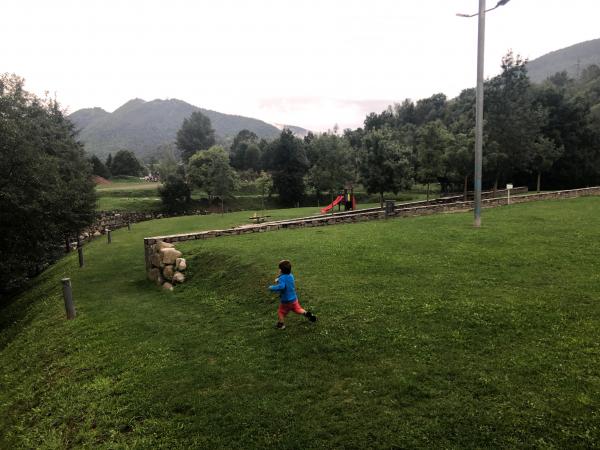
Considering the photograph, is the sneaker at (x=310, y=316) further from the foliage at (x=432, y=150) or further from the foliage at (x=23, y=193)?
the foliage at (x=432, y=150)

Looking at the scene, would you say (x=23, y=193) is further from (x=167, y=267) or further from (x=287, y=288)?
(x=287, y=288)

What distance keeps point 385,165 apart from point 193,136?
75.9 m

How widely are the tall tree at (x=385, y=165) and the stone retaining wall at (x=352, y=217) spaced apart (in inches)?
308

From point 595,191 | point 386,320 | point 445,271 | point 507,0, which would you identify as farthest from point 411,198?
point 386,320

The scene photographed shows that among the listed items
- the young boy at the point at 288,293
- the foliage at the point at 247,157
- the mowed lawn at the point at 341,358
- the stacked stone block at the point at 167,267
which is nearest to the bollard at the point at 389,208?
the mowed lawn at the point at 341,358

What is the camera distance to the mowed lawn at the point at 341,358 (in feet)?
17.5

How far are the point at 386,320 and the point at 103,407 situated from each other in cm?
559

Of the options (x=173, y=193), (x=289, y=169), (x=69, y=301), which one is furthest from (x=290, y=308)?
(x=289, y=169)

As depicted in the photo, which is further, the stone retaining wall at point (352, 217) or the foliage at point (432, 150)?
the foliage at point (432, 150)

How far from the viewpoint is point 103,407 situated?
6.85m

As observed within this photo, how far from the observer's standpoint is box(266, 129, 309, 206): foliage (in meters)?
54.1

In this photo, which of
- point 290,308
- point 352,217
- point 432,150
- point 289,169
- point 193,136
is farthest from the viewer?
point 193,136

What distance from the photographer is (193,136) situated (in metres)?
96.6

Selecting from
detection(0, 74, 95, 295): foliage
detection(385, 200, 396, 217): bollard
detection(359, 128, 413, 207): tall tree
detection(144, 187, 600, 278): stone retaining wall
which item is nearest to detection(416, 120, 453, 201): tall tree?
detection(359, 128, 413, 207): tall tree
